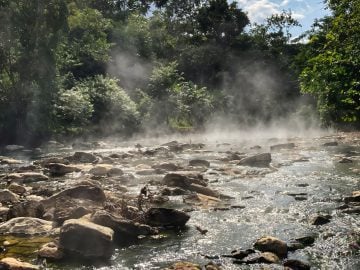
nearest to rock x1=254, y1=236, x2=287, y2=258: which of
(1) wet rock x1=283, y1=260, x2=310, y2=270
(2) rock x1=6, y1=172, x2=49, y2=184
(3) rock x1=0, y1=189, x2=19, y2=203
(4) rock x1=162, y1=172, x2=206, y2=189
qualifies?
(1) wet rock x1=283, y1=260, x2=310, y2=270

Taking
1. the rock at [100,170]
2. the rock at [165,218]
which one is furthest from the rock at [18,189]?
the rock at [165,218]

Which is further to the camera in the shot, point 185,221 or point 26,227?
point 185,221

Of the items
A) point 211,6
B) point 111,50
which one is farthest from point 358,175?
point 211,6

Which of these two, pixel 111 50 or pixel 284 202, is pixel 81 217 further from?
pixel 111 50

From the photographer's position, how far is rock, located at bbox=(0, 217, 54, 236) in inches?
383

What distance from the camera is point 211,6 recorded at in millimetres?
60406

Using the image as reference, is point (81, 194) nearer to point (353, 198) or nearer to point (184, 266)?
point (184, 266)

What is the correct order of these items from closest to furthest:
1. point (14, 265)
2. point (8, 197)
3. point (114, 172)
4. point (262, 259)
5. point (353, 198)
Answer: point (14, 265)
point (262, 259)
point (353, 198)
point (8, 197)
point (114, 172)

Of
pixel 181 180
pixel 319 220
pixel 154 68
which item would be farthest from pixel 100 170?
pixel 154 68

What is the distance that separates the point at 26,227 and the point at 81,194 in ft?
7.18

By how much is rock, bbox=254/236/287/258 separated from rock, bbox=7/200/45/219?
5.79 m

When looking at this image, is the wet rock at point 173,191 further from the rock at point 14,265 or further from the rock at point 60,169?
the rock at point 14,265

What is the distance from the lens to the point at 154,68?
51.6 metres

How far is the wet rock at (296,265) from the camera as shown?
7.54 m
